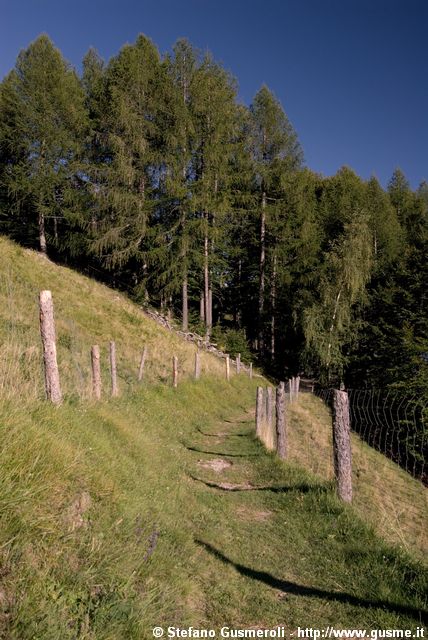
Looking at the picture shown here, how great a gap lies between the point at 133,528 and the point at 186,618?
2.93 ft

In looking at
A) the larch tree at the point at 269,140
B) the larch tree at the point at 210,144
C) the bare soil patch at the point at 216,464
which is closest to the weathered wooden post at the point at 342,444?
the bare soil patch at the point at 216,464

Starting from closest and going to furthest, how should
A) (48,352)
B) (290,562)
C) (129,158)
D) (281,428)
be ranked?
(290,562) < (48,352) < (281,428) < (129,158)

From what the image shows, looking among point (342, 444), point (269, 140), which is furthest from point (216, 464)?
point (269, 140)

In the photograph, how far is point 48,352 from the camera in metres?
5.02

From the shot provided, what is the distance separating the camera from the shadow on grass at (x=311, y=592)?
11.5ft

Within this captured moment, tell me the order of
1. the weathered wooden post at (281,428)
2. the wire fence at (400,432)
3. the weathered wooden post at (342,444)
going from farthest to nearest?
the wire fence at (400,432)
the weathered wooden post at (281,428)
the weathered wooden post at (342,444)

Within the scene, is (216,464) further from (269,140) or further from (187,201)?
(269,140)

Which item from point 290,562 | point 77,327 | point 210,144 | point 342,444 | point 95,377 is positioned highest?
point 210,144

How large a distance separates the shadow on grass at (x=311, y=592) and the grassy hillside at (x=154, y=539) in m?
0.01

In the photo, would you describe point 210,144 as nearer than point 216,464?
No

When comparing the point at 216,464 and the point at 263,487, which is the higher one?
the point at 263,487

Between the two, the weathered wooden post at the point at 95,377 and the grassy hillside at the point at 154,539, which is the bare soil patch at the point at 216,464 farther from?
the weathered wooden post at the point at 95,377

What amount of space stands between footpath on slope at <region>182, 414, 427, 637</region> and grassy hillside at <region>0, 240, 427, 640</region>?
16 millimetres

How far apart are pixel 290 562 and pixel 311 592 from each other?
608mm
